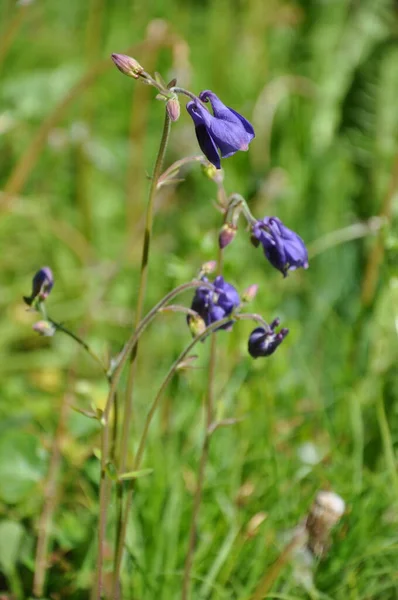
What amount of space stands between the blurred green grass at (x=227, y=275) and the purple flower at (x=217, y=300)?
0.33 m

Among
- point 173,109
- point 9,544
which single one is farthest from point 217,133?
point 9,544

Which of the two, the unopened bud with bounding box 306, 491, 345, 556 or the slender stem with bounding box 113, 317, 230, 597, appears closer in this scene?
the slender stem with bounding box 113, 317, 230, 597

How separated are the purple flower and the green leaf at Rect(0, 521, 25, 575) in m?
0.74

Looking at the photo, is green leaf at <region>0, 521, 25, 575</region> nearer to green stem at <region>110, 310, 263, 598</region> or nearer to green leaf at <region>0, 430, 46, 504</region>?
green leaf at <region>0, 430, 46, 504</region>

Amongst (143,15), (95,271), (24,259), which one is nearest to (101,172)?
(24,259)

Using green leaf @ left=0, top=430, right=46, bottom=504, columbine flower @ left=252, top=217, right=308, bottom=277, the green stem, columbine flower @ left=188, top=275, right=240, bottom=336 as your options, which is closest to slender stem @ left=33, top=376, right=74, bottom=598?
green leaf @ left=0, top=430, right=46, bottom=504

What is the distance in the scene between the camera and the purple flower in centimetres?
124

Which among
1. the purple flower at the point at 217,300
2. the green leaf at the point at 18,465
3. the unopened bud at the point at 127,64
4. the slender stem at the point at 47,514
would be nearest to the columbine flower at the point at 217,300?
the purple flower at the point at 217,300

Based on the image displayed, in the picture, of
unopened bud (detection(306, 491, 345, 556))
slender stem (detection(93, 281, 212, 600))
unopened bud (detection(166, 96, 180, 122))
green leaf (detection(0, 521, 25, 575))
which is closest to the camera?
unopened bud (detection(166, 96, 180, 122))

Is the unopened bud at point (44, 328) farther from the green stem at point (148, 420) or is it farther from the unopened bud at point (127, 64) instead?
the unopened bud at point (127, 64)

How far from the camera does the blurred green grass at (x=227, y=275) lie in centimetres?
174

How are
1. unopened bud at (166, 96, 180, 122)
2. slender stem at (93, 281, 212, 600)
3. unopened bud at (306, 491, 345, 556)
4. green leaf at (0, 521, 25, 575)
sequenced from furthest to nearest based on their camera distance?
green leaf at (0, 521, 25, 575)
unopened bud at (306, 491, 345, 556)
slender stem at (93, 281, 212, 600)
unopened bud at (166, 96, 180, 122)

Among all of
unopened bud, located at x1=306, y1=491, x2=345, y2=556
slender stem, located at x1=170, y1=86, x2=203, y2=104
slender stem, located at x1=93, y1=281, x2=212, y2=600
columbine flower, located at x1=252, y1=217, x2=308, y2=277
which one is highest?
slender stem, located at x1=170, y1=86, x2=203, y2=104

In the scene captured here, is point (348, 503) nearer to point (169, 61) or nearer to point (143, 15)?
point (169, 61)
